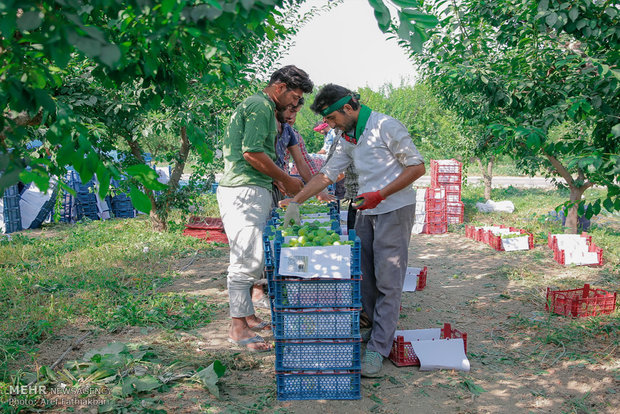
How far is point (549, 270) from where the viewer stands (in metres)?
6.64

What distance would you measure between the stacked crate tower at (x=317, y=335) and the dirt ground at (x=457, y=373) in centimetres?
10

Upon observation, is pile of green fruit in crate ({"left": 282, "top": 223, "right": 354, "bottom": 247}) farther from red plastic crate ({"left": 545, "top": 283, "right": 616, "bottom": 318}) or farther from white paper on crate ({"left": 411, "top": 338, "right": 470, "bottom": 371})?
red plastic crate ({"left": 545, "top": 283, "right": 616, "bottom": 318})

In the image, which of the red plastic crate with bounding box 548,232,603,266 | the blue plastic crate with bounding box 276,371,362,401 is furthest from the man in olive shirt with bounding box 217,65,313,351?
the red plastic crate with bounding box 548,232,603,266

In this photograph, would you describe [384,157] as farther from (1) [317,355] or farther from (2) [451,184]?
(2) [451,184]

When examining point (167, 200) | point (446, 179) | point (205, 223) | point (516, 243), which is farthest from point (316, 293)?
point (446, 179)

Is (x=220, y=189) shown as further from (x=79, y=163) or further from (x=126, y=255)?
(x=126, y=255)

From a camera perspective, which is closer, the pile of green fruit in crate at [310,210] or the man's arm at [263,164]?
the man's arm at [263,164]

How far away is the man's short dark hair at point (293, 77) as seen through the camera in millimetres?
3957

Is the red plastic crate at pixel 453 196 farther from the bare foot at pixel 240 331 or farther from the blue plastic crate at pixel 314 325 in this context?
the blue plastic crate at pixel 314 325

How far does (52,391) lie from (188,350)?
1064 millimetres

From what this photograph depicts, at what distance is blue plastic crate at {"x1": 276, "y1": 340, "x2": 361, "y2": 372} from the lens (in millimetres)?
3170

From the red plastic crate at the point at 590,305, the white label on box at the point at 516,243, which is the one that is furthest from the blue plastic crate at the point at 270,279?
the white label on box at the point at 516,243

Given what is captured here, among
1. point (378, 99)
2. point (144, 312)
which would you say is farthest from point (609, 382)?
point (378, 99)

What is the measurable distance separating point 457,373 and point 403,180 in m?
1.51
